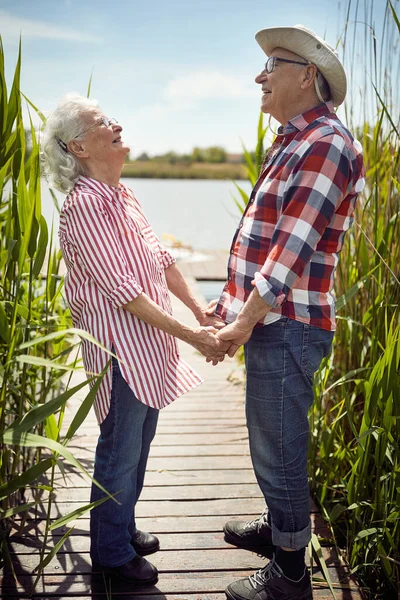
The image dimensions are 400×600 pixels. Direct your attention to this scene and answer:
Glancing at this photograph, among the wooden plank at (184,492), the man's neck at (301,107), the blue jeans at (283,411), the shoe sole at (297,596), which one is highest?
the man's neck at (301,107)

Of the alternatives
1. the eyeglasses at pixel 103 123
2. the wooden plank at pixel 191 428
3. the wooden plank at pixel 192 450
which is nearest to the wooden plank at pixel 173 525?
the wooden plank at pixel 192 450

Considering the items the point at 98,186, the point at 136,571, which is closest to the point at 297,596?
the point at 136,571

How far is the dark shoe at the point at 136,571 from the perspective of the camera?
5.45ft

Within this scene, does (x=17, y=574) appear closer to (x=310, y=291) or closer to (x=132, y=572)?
(x=132, y=572)

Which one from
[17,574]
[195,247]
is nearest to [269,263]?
[17,574]

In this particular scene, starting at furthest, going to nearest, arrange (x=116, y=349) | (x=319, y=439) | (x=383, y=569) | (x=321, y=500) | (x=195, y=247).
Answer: (x=195, y=247), (x=319, y=439), (x=321, y=500), (x=383, y=569), (x=116, y=349)

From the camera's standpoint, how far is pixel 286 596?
1564mm

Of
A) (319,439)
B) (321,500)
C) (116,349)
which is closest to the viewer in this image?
(116,349)

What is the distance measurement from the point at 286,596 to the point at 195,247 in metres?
8.63

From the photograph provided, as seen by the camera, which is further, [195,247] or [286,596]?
[195,247]

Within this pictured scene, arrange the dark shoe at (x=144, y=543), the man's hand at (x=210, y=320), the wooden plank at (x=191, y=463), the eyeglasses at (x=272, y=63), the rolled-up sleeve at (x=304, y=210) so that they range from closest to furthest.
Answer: the rolled-up sleeve at (x=304, y=210), the eyeglasses at (x=272, y=63), the man's hand at (x=210, y=320), the dark shoe at (x=144, y=543), the wooden plank at (x=191, y=463)

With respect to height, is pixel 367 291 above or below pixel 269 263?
below

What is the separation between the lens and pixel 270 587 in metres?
1.58

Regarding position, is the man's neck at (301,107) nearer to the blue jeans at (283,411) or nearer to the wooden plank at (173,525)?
the blue jeans at (283,411)
